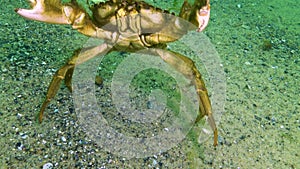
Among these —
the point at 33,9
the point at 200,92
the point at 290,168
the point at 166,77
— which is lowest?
the point at 290,168

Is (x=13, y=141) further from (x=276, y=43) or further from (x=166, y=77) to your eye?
(x=276, y=43)

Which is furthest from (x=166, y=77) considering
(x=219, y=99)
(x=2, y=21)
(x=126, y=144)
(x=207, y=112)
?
(x=2, y=21)

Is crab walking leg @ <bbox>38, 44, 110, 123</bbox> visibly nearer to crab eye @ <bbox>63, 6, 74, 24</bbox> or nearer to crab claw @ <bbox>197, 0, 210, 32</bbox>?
crab eye @ <bbox>63, 6, 74, 24</bbox>

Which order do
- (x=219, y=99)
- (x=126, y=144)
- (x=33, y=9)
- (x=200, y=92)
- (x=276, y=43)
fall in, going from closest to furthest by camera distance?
(x=33, y=9)
(x=126, y=144)
(x=200, y=92)
(x=219, y=99)
(x=276, y=43)

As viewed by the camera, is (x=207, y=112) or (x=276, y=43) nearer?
(x=207, y=112)

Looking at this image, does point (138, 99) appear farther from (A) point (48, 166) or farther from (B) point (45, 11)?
(B) point (45, 11)

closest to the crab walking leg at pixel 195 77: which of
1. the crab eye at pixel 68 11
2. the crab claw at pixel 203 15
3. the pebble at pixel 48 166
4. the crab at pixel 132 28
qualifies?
the crab at pixel 132 28

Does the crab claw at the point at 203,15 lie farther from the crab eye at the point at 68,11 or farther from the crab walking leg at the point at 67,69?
the crab eye at the point at 68,11

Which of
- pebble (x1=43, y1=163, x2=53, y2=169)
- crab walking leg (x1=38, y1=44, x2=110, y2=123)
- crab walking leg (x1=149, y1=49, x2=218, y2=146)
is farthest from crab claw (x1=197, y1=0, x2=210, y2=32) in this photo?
pebble (x1=43, y1=163, x2=53, y2=169)
